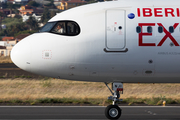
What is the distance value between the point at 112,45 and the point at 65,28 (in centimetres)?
221

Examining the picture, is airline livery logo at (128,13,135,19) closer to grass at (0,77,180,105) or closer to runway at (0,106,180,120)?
runway at (0,106,180,120)

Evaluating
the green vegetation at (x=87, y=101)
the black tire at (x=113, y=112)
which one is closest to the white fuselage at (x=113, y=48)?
the black tire at (x=113, y=112)

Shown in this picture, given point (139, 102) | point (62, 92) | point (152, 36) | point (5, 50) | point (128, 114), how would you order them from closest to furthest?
point (152, 36) < point (128, 114) < point (139, 102) < point (62, 92) < point (5, 50)

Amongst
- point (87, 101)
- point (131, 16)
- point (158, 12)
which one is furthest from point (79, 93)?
point (158, 12)

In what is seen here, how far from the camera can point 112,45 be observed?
14.5m

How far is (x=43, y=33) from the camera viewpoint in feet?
49.2

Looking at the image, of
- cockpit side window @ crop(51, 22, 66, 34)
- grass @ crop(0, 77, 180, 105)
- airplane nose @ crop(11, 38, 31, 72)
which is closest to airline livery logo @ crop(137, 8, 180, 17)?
cockpit side window @ crop(51, 22, 66, 34)

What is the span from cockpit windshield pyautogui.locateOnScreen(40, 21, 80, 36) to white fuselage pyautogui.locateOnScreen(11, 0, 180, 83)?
19 centimetres

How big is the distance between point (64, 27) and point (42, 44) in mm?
1228

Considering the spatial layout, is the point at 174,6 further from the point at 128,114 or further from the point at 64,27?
the point at 128,114

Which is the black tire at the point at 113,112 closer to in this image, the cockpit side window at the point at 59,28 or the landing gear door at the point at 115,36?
the landing gear door at the point at 115,36

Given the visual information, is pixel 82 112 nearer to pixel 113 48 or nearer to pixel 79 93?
pixel 113 48

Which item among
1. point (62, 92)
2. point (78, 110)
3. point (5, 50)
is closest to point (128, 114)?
point (78, 110)

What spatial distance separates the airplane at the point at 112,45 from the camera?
14414 millimetres
